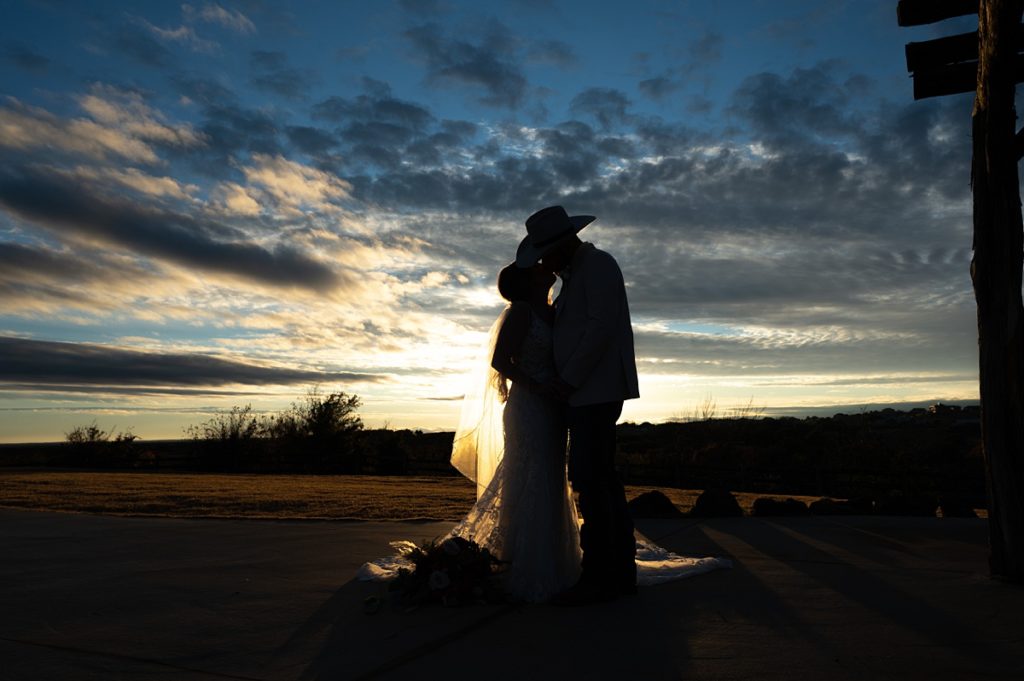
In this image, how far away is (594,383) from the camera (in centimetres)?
406

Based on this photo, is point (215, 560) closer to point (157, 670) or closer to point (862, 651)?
point (157, 670)

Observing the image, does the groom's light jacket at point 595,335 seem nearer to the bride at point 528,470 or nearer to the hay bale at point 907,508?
the bride at point 528,470

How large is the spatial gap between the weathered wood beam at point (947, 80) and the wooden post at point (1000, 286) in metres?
0.76

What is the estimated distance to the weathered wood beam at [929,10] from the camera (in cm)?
523

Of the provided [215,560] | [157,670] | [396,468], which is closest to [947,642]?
[157,670]

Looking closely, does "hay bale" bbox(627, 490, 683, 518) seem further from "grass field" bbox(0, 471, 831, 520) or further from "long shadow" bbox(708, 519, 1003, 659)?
"grass field" bbox(0, 471, 831, 520)

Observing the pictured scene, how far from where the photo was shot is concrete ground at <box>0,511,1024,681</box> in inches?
111

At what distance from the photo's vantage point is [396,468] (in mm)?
23891

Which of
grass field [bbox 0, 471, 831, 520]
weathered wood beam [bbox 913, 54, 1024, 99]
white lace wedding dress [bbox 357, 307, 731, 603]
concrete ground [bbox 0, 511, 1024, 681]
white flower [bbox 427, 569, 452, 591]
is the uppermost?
weathered wood beam [bbox 913, 54, 1024, 99]

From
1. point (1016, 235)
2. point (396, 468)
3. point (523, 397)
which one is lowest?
point (396, 468)

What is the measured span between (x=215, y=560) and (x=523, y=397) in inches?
102

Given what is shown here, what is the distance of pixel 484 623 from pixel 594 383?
135 cm

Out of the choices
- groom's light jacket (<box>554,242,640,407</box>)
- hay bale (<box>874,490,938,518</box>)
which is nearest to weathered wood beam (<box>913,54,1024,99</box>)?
groom's light jacket (<box>554,242,640,407</box>)

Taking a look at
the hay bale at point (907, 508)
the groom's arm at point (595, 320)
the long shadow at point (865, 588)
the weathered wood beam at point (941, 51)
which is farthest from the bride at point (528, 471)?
the hay bale at point (907, 508)
